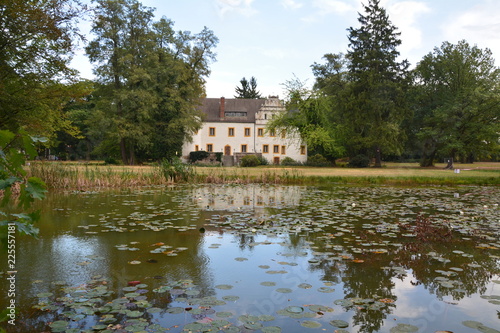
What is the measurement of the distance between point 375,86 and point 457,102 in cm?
817

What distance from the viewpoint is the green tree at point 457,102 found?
3722 cm

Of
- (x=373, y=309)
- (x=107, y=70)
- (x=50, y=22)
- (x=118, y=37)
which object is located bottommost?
(x=373, y=309)

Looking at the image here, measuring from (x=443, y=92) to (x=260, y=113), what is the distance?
23.4 m

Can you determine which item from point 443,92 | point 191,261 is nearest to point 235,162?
point 443,92

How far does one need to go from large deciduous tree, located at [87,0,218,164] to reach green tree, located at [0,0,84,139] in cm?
1503

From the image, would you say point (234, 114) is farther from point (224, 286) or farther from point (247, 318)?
point (247, 318)

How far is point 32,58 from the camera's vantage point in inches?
702

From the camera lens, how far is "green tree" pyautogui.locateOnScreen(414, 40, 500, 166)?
3722cm

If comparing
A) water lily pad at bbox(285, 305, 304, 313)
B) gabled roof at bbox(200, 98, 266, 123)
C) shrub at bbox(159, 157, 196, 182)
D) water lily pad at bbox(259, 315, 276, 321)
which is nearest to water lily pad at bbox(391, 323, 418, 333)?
water lily pad at bbox(285, 305, 304, 313)

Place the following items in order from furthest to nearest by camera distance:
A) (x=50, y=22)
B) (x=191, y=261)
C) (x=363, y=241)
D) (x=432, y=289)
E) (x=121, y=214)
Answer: (x=50, y=22)
(x=121, y=214)
(x=363, y=241)
(x=191, y=261)
(x=432, y=289)

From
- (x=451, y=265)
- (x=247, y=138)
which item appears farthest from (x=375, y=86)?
(x=451, y=265)

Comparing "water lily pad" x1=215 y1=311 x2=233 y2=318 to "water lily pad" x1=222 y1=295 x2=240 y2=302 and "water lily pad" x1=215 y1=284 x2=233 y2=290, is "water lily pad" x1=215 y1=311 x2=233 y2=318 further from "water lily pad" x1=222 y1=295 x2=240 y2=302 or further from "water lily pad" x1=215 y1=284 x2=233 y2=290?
"water lily pad" x1=215 y1=284 x2=233 y2=290

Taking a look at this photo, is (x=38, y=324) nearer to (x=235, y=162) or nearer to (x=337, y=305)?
(x=337, y=305)

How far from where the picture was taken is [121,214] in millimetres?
8297
